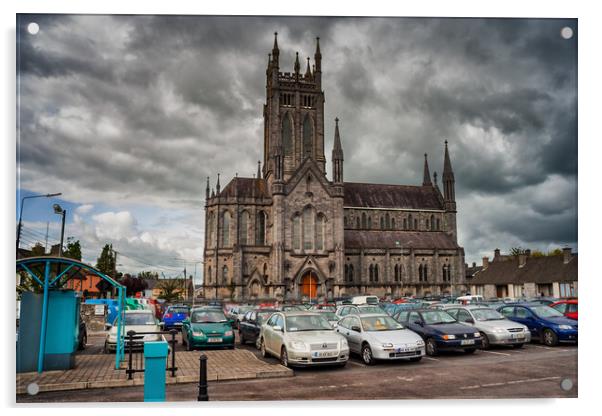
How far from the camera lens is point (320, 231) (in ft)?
218

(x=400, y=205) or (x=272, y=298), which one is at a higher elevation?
(x=400, y=205)

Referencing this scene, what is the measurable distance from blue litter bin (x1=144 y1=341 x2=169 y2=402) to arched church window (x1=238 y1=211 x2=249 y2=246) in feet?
188

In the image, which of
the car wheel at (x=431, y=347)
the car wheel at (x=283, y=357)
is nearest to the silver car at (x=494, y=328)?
the car wheel at (x=431, y=347)

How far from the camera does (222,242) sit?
219 ft

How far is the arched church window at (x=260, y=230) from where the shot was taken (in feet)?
222

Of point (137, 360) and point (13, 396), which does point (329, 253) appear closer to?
point (137, 360)

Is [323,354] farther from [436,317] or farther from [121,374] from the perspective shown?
[436,317]

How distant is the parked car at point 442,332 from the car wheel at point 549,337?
286cm

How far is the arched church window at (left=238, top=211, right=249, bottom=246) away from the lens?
67375 millimetres

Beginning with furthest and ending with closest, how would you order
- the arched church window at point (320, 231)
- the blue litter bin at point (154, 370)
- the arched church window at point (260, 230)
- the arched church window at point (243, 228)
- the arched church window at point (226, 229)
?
the arched church window at point (260, 230) < the arched church window at point (243, 228) < the arched church window at point (226, 229) < the arched church window at point (320, 231) < the blue litter bin at point (154, 370)

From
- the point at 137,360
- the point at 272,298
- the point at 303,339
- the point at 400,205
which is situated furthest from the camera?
the point at 400,205

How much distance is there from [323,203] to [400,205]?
18.5m

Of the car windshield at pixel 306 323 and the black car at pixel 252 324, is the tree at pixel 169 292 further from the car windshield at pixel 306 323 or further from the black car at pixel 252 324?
the car windshield at pixel 306 323

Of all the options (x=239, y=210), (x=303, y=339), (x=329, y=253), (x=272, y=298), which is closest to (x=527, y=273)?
(x=329, y=253)
